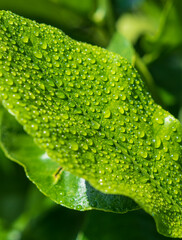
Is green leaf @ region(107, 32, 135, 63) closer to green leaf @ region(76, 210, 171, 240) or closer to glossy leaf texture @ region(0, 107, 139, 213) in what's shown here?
glossy leaf texture @ region(0, 107, 139, 213)

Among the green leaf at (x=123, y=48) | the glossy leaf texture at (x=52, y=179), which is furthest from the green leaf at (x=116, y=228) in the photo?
the green leaf at (x=123, y=48)

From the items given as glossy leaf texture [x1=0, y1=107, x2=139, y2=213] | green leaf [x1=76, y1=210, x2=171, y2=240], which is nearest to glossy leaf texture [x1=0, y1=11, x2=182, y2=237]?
glossy leaf texture [x1=0, y1=107, x2=139, y2=213]

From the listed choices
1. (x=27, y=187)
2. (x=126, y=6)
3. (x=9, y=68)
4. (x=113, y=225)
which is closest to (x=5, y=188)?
(x=27, y=187)

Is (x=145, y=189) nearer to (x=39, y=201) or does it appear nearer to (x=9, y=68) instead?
(x=9, y=68)

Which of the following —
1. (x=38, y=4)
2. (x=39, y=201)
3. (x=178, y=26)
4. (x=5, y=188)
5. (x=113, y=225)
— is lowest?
(x=5, y=188)

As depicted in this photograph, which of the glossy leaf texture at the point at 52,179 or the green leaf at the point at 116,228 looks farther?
the green leaf at the point at 116,228

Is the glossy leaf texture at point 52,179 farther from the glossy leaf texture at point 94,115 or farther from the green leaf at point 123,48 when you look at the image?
the green leaf at point 123,48

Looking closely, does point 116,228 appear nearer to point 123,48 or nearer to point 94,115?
point 94,115
